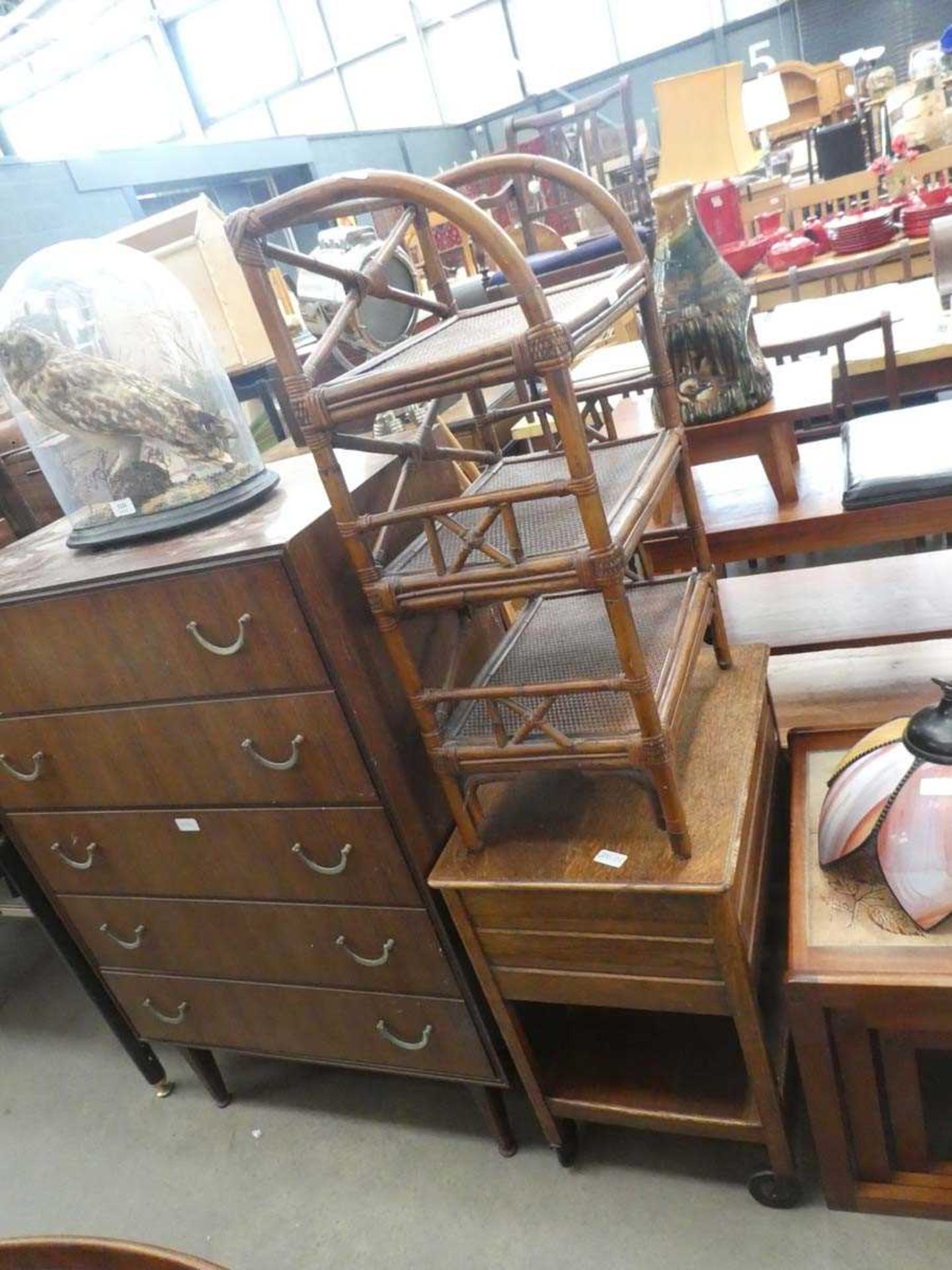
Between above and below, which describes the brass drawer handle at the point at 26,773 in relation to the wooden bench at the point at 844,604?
above

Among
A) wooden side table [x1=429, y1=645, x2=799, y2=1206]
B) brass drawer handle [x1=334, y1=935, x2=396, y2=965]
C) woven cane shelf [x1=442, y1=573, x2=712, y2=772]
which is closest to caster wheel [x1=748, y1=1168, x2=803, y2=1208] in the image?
wooden side table [x1=429, y1=645, x2=799, y2=1206]

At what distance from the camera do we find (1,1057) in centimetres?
222

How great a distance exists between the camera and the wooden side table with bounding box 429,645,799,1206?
3.75ft

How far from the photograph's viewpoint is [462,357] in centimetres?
88

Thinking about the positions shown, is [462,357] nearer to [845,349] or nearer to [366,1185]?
[366,1185]

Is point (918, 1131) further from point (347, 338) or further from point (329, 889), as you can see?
point (347, 338)

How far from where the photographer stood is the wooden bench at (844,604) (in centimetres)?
169

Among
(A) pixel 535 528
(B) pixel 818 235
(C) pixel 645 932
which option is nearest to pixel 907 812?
(C) pixel 645 932

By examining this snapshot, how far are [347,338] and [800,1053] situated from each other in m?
1.27

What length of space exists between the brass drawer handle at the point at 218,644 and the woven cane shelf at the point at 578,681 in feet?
1.03

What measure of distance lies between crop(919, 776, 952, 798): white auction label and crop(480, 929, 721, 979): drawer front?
1.10 ft

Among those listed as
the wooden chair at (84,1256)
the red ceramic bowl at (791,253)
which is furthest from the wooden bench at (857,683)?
the red ceramic bowl at (791,253)

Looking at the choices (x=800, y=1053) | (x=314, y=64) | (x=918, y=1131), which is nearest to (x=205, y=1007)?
(x=800, y=1053)

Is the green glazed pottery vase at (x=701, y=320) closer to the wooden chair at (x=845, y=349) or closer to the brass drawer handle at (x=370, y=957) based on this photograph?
the wooden chair at (x=845, y=349)
